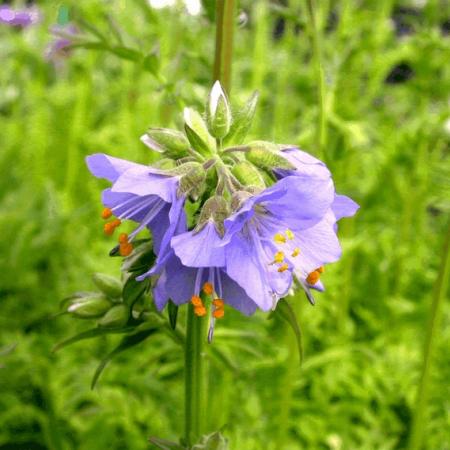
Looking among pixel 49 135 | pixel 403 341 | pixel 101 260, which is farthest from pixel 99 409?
pixel 49 135

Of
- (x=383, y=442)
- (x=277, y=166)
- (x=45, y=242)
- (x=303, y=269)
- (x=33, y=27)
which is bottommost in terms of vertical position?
(x=383, y=442)

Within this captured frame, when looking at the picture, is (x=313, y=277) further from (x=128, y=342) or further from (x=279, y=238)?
(x=128, y=342)

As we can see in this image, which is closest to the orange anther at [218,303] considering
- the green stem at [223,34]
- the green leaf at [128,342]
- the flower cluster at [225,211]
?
the flower cluster at [225,211]

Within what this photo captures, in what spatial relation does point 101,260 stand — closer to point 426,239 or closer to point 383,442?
point 383,442

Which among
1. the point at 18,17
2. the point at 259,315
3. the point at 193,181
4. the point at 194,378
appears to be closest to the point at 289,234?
the point at 193,181

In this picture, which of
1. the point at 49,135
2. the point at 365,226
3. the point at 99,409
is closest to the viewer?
the point at 99,409

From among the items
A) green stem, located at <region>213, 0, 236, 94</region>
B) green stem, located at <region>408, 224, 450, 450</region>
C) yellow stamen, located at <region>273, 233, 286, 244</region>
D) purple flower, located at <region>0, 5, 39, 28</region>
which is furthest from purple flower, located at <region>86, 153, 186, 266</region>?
purple flower, located at <region>0, 5, 39, 28</region>

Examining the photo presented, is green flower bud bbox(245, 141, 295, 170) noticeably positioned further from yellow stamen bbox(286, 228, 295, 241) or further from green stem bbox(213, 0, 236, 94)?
green stem bbox(213, 0, 236, 94)

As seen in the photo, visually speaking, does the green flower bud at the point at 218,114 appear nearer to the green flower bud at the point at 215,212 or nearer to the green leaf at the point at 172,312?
the green flower bud at the point at 215,212
